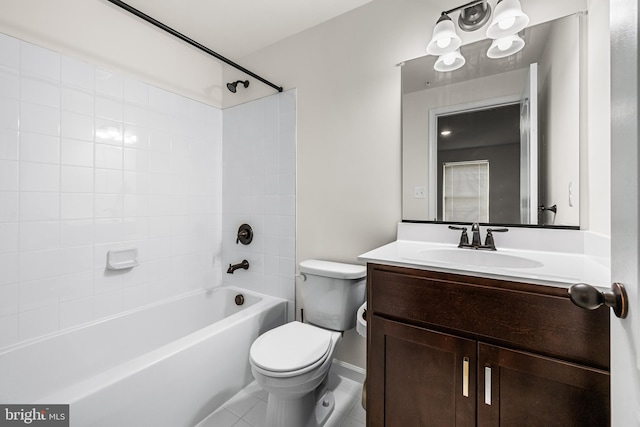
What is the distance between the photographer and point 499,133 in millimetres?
1388

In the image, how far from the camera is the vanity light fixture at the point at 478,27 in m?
Answer: 1.24

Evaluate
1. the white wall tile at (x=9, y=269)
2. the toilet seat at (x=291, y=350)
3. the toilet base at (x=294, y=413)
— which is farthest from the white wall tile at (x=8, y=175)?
the toilet base at (x=294, y=413)

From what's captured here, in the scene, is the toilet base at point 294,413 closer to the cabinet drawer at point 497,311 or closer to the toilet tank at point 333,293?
the toilet tank at point 333,293

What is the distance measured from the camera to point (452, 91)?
149cm

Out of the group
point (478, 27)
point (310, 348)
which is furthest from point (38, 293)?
point (478, 27)

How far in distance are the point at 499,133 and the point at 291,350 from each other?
147cm

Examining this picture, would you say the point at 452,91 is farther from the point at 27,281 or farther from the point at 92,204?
the point at 27,281

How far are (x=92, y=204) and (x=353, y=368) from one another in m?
1.87

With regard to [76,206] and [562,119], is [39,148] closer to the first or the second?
[76,206]

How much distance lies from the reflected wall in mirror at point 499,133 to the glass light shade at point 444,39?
0.23 feet

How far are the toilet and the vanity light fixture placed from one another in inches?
48.0

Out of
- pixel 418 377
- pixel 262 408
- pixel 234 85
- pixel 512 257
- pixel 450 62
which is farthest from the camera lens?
pixel 234 85

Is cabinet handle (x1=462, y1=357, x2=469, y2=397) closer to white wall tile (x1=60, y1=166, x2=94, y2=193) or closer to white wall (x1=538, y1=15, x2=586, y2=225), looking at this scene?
white wall (x1=538, y1=15, x2=586, y2=225)

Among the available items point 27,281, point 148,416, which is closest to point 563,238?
point 148,416
